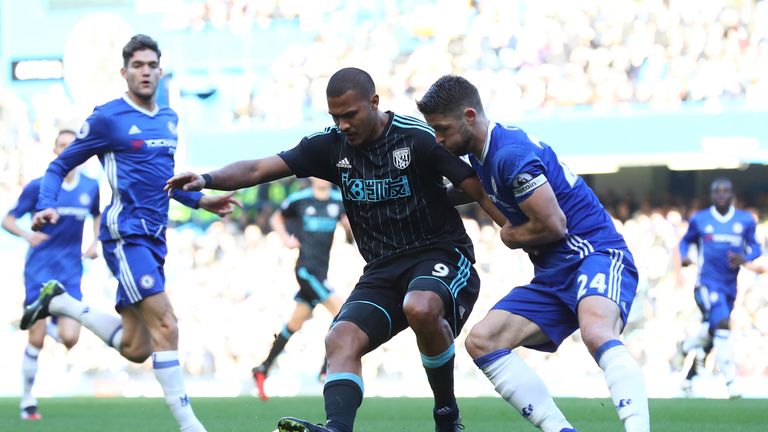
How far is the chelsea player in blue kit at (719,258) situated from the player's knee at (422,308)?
771cm

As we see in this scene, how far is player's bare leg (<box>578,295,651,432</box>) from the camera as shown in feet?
17.7

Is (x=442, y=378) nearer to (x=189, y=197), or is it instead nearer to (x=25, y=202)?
(x=189, y=197)

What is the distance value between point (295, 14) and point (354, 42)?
1.04m

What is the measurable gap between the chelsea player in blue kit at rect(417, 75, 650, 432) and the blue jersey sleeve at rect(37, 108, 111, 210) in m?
2.57

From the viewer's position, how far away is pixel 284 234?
1273 centimetres

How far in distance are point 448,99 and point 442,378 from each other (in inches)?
60.1

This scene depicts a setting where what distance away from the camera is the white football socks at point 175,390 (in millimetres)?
6996

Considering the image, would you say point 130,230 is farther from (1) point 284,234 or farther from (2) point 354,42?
(2) point 354,42

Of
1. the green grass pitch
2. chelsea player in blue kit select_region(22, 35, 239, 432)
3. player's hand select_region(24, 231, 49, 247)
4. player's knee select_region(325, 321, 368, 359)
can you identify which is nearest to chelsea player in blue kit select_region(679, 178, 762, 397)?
the green grass pitch

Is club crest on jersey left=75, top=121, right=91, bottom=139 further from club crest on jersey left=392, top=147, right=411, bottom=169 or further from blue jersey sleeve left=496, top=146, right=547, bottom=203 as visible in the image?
blue jersey sleeve left=496, top=146, right=547, bottom=203

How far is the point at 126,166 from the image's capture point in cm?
751

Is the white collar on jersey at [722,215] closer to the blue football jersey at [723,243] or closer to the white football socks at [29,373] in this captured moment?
the blue football jersey at [723,243]

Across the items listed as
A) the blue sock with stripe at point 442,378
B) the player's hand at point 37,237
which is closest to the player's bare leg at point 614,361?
the blue sock with stripe at point 442,378

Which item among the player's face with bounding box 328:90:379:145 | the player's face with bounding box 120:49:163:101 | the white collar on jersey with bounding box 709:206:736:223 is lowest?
the white collar on jersey with bounding box 709:206:736:223
